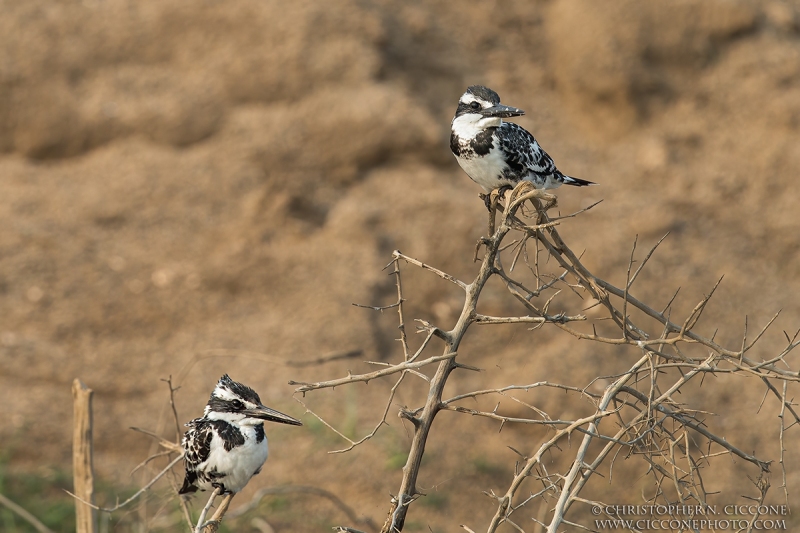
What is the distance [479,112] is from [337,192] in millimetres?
3294

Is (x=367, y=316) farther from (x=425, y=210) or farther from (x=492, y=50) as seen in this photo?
(x=492, y=50)

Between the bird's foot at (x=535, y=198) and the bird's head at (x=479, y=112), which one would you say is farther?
the bird's head at (x=479, y=112)

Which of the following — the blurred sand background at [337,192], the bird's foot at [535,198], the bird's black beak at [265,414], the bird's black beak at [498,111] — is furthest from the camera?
the blurred sand background at [337,192]

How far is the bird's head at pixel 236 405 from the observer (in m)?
3.02

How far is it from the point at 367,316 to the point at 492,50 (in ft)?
8.84

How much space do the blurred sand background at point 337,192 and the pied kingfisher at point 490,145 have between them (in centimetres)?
262

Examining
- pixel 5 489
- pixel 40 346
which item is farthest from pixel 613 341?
pixel 40 346

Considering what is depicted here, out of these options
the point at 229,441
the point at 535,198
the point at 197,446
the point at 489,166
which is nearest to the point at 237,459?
the point at 229,441

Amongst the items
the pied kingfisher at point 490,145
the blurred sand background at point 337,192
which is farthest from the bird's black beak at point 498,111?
the blurred sand background at point 337,192

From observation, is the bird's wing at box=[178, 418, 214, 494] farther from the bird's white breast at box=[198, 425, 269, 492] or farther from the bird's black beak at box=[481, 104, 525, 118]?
the bird's black beak at box=[481, 104, 525, 118]

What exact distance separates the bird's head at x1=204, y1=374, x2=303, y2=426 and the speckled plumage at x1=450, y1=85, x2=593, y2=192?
4.49ft

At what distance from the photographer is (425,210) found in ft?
22.6

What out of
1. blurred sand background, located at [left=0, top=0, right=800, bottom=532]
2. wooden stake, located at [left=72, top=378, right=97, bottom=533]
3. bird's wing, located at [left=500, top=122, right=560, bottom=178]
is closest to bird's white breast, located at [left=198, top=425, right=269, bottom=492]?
wooden stake, located at [left=72, top=378, right=97, bottom=533]

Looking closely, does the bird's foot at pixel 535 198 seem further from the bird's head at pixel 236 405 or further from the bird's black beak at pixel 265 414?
the bird's head at pixel 236 405
